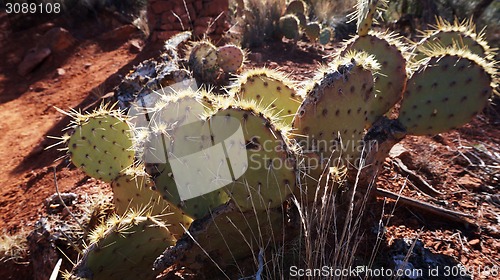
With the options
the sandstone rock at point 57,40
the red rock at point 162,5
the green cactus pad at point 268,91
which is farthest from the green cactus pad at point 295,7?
the green cactus pad at point 268,91

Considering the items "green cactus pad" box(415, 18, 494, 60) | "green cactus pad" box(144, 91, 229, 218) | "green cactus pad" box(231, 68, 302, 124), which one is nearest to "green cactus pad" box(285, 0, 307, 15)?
"green cactus pad" box(415, 18, 494, 60)

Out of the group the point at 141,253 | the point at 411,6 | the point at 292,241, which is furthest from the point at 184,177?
the point at 411,6

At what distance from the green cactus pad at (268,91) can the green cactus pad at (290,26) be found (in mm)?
3928

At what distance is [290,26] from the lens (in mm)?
6262

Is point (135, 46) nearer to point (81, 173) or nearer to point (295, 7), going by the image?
point (295, 7)

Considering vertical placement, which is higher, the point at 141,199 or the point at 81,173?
the point at 141,199

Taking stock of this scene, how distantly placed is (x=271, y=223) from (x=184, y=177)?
1.66ft

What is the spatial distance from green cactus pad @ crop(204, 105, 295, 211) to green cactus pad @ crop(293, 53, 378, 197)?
0.18 meters

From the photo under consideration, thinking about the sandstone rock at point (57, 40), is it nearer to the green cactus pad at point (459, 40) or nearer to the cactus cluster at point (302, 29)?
the cactus cluster at point (302, 29)

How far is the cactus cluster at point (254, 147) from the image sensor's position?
1.87m

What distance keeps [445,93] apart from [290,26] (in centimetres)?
413

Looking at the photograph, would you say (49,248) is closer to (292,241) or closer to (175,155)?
(175,155)

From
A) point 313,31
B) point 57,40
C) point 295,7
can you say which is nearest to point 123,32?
point 57,40

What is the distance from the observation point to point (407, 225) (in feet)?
7.97
